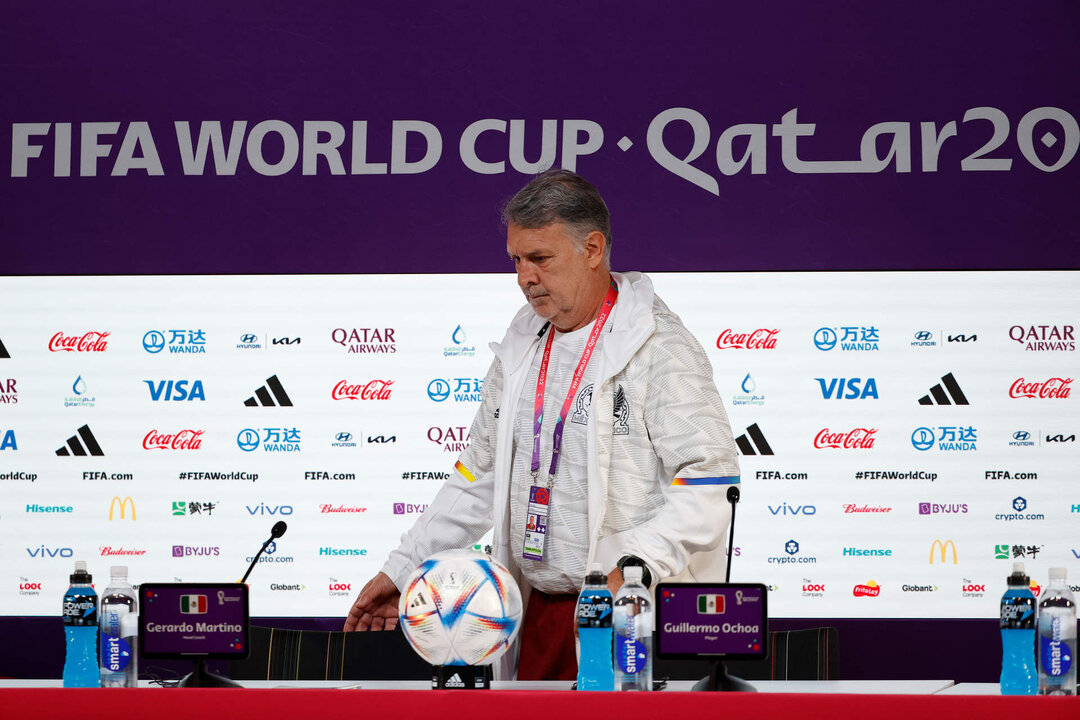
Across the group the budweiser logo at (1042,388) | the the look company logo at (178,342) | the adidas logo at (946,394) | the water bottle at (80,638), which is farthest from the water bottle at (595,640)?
the the look company logo at (178,342)

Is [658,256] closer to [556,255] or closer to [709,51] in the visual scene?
[709,51]

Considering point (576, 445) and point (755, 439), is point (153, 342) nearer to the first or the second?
point (755, 439)

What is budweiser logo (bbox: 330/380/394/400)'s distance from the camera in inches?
187

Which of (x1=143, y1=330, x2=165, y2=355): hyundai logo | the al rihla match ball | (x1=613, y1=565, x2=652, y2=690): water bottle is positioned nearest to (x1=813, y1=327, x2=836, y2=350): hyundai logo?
(x1=143, y1=330, x2=165, y2=355): hyundai logo

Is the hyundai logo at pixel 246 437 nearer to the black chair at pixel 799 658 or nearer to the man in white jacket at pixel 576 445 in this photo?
the man in white jacket at pixel 576 445

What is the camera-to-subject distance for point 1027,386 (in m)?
4.53

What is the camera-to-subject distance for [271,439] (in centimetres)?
476

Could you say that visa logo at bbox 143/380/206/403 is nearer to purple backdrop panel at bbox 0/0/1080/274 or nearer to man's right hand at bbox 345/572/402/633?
purple backdrop panel at bbox 0/0/1080/274

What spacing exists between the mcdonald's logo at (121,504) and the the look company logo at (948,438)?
3.00m

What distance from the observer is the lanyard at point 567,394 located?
9.11 ft

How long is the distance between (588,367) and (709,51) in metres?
2.36

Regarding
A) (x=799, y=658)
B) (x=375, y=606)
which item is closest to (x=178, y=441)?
(x=375, y=606)

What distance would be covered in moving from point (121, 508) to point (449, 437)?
1.31 metres

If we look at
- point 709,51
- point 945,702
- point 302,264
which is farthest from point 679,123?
point 945,702
